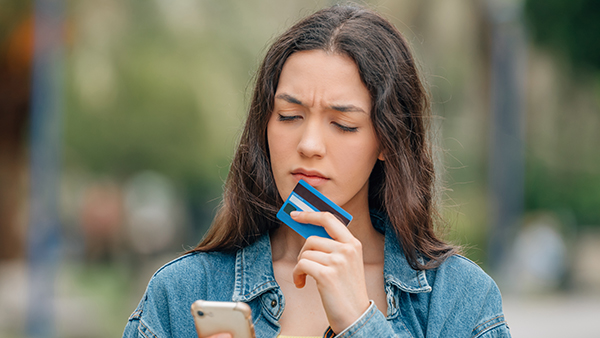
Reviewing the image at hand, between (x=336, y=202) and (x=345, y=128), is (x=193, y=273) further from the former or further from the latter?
(x=345, y=128)

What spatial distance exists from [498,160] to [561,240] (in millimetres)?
1919

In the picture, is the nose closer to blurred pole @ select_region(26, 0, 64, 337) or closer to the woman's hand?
the woman's hand

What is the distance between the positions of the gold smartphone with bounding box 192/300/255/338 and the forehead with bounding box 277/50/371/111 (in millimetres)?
697

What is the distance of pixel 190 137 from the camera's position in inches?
450

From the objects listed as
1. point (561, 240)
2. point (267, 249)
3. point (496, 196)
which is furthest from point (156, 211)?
point (267, 249)

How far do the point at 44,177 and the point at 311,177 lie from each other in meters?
6.66

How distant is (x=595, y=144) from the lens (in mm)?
12562

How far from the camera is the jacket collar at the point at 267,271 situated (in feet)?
7.02

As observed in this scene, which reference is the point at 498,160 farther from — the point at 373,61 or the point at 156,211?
the point at 373,61

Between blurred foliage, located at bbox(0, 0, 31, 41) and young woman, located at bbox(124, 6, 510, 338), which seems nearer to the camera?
young woman, located at bbox(124, 6, 510, 338)

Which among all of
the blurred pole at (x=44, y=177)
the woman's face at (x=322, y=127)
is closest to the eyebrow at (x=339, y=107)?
the woman's face at (x=322, y=127)

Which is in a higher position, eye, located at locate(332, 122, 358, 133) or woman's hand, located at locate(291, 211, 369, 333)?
eye, located at locate(332, 122, 358, 133)

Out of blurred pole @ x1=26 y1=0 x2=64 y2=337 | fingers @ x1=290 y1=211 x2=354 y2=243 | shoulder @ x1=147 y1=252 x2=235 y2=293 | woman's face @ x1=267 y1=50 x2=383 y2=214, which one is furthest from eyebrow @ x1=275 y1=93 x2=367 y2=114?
blurred pole @ x1=26 y1=0 x2=64 y2=337

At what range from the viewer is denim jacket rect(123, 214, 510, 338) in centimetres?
207
